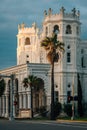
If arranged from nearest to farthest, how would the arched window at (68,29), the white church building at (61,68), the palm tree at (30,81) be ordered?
the palm tree at (30,81) < the white church building at (61,68) < the arched window at (68,29)

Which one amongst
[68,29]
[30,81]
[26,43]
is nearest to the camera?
[30,81]

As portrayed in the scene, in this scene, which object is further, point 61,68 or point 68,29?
point 68,29

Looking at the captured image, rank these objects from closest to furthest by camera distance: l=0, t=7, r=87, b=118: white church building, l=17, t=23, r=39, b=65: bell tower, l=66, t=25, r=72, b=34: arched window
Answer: l=0, t=7, r=87, b=118: white church building, l=66, t=25, r=72, b=34: arched window, l=17, t=23, r=39, b=65: bell tower

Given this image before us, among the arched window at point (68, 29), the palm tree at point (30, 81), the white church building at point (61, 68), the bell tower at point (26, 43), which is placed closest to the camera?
the palm tree at point (30, 81)

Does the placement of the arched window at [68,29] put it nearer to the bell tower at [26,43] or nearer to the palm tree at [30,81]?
the bell tower at [26,43]

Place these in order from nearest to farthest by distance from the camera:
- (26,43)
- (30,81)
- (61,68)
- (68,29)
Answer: (30,81)
(61,68)
(68,29)
(26,43)

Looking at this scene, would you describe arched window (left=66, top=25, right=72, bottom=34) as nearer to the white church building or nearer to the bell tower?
the white church building

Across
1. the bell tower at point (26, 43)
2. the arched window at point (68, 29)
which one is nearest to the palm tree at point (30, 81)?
the arched window at point (68, 29)

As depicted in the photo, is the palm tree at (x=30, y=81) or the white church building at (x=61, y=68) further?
the white church building at (x=61, y=68)

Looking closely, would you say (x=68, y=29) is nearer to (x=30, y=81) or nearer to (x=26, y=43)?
(x=30, y=81)

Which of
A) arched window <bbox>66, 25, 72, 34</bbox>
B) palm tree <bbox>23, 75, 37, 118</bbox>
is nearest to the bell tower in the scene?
arched window <bbox>66, 25, 72, 34</bbox>

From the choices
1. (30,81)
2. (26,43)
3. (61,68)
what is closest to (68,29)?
(61,68)

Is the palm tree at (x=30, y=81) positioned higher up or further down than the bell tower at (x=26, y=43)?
further down

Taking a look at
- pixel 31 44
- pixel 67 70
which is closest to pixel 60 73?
pixel 67 70
